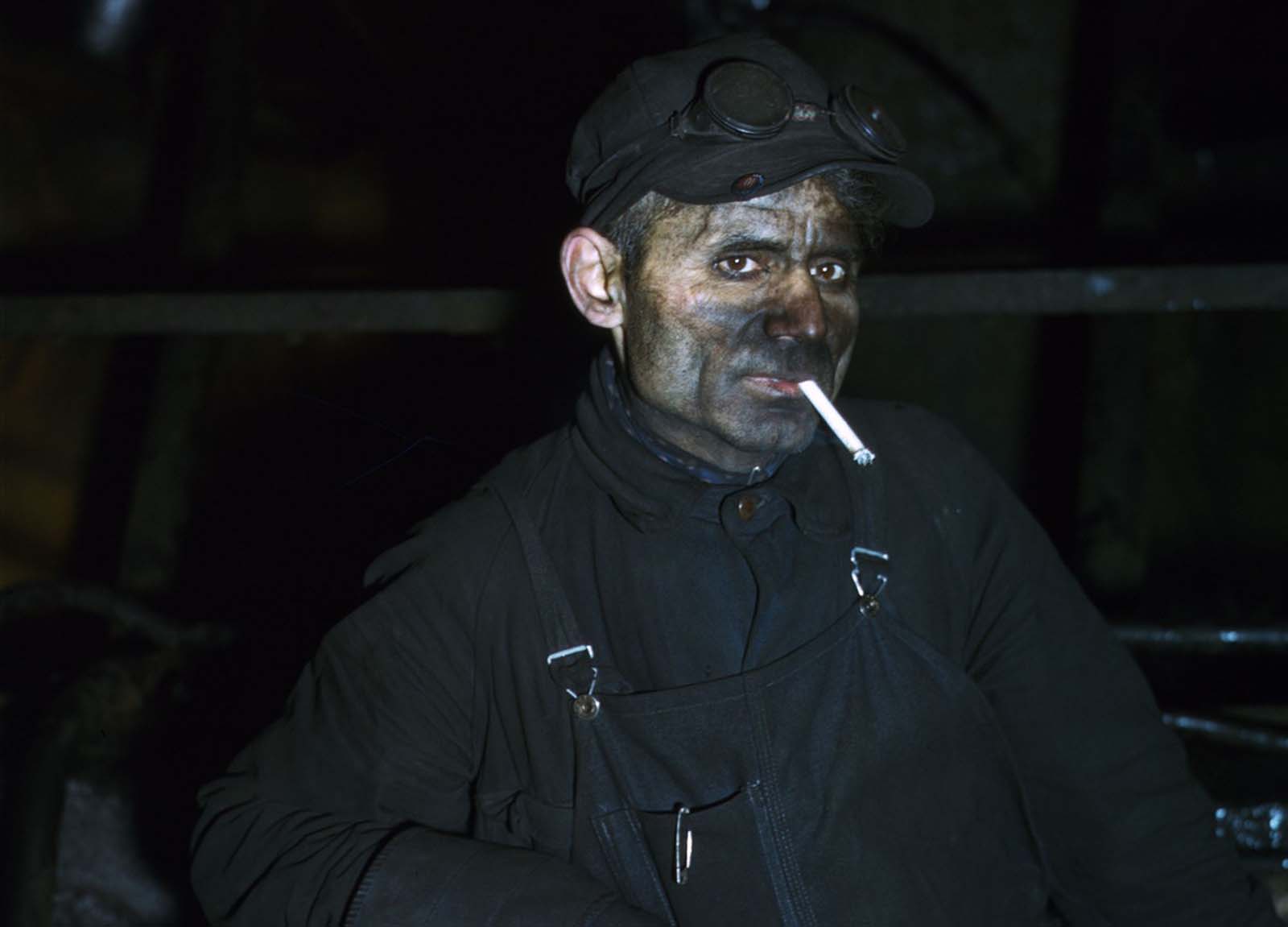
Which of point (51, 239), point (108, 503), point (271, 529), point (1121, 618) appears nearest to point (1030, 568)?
point (1121, 618)

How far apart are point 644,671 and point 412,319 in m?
1.17

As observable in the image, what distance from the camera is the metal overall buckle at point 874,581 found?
1.54 m

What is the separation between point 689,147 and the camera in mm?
1480

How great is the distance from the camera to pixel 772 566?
156 cm

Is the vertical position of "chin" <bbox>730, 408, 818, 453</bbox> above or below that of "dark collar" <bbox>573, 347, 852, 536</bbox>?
above

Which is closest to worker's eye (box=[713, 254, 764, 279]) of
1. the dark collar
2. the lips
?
the lips

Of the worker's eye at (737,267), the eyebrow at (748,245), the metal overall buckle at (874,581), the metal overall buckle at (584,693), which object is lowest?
the metal overall buckle at (584,693)

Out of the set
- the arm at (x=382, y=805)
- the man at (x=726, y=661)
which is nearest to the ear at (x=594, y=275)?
the man at (x=726, y=661)

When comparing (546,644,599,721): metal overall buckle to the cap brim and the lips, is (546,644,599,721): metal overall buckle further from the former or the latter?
the cap brim

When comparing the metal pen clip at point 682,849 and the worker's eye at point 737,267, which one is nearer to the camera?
the metal pen clip at point 682,849

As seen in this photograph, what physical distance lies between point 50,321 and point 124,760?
3.35 feet

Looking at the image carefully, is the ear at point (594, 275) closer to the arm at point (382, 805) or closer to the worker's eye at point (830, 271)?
the worker's eye at point (830, 271)

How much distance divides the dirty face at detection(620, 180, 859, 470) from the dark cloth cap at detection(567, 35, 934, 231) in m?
0.05

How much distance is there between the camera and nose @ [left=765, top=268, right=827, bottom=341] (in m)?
1.51
